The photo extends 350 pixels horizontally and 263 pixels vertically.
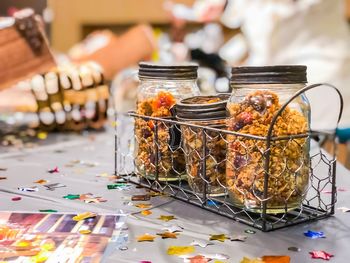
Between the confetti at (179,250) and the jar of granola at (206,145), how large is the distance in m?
0.11

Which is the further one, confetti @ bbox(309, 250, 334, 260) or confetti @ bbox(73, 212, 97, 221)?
confetti @ bbox(73, 212, 97, 221)

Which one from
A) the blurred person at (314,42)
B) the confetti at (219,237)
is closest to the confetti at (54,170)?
the confetti at (219,237)

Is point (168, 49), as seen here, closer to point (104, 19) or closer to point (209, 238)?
point (104, 19)

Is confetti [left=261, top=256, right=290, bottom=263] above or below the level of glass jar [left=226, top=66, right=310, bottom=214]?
below

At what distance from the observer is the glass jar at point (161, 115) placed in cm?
66

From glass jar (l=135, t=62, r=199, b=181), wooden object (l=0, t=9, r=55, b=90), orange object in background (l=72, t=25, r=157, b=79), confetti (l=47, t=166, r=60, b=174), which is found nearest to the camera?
glass jar (l=135, t=62, r=199, b=181)

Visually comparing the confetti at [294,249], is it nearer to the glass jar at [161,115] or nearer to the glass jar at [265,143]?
the glass jar at [265,143]

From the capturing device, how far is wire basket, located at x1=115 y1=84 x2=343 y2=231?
0.52 metres

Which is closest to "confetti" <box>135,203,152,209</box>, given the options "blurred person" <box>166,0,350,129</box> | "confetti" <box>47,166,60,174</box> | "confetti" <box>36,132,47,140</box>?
"confetti" <box>47,166,60,174</box>

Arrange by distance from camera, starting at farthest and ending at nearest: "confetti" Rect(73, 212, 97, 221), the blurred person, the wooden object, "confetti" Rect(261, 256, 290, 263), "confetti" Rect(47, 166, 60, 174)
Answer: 1. the blurred person
2. the wooden object
3. "confetti" Rect(47, 166, 60, 174)
4. "confetti" Rect(73, 212, 97, 221)
5. "confetti" Rect(261, 256, 290, 263)

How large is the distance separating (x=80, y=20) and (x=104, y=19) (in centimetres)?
15

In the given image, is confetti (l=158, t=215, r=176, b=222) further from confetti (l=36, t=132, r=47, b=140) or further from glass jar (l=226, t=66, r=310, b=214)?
confetti (l=36, t=132, r=47, b=140)

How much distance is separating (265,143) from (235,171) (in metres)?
Answer: 0.05

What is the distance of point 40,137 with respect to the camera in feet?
3.70
